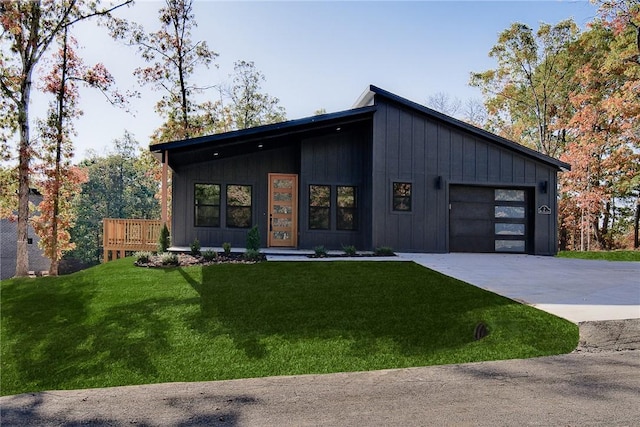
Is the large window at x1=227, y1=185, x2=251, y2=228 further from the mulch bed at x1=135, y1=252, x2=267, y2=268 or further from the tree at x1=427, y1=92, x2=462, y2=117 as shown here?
the tree at x1=427, y1=92, x2=462, y2=117

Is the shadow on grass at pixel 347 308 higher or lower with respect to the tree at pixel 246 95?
lower

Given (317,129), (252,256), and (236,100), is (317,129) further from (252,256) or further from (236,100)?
(236,100)

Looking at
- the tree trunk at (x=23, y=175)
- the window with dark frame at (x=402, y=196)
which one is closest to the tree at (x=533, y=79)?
the window with dark frame at (x=402, y=196)

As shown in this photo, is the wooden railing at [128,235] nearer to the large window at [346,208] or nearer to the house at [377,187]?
the house at [377,187]

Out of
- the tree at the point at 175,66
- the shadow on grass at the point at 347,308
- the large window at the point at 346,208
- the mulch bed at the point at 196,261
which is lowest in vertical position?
the shadow on grass at the point at 347,308

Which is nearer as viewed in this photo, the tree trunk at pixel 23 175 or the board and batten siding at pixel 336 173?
the tree trunk at pixel 23 175

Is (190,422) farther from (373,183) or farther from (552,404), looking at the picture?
(373,183)

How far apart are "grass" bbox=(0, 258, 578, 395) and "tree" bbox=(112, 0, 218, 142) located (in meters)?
12.4

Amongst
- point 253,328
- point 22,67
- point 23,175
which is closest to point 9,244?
point 23,175

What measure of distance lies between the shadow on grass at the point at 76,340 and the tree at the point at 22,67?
5.48 metres

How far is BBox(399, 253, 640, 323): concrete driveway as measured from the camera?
491 centimetres

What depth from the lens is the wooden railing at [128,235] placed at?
1449cm

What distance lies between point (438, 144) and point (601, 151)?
12742mm

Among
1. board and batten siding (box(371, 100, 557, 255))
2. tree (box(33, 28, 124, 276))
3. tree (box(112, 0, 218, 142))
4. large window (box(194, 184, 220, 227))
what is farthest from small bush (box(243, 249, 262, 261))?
tree (box(112, 0, 218, 142))
